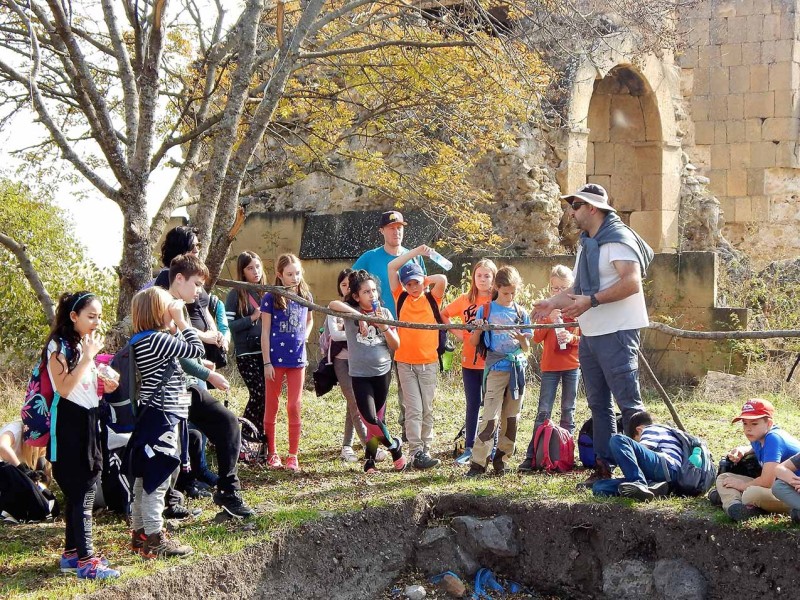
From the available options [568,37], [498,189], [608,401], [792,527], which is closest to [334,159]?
[498,189]

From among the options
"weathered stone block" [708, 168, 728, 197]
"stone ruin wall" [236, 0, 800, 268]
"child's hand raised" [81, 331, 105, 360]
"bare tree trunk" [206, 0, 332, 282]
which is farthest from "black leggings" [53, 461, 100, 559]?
"weathered stone block" [708, 168, 728, 197]

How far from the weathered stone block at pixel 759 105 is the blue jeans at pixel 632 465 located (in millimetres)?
14448

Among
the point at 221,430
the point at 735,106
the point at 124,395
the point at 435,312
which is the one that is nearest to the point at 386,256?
the point at 435,312

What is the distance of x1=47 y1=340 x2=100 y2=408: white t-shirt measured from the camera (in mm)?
4824

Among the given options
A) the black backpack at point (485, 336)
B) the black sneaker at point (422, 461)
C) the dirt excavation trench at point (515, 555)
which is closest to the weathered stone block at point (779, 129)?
the black backpack at point (485, 336)

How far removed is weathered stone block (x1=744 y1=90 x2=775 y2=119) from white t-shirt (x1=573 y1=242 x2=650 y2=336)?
14.2 m

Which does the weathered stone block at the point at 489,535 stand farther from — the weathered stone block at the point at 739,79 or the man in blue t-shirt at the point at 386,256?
the weathered stone block at the point at 739,79

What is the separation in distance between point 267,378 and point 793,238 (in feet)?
47.4

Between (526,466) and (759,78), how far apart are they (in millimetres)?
14147

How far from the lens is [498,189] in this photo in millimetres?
13242

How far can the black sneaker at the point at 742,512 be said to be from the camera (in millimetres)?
5184

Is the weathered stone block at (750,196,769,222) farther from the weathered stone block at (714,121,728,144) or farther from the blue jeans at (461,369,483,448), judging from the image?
the blue jeans at (461,369,483,448)

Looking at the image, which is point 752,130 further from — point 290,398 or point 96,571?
point 96,571

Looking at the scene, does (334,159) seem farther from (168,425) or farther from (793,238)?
(793,238)
